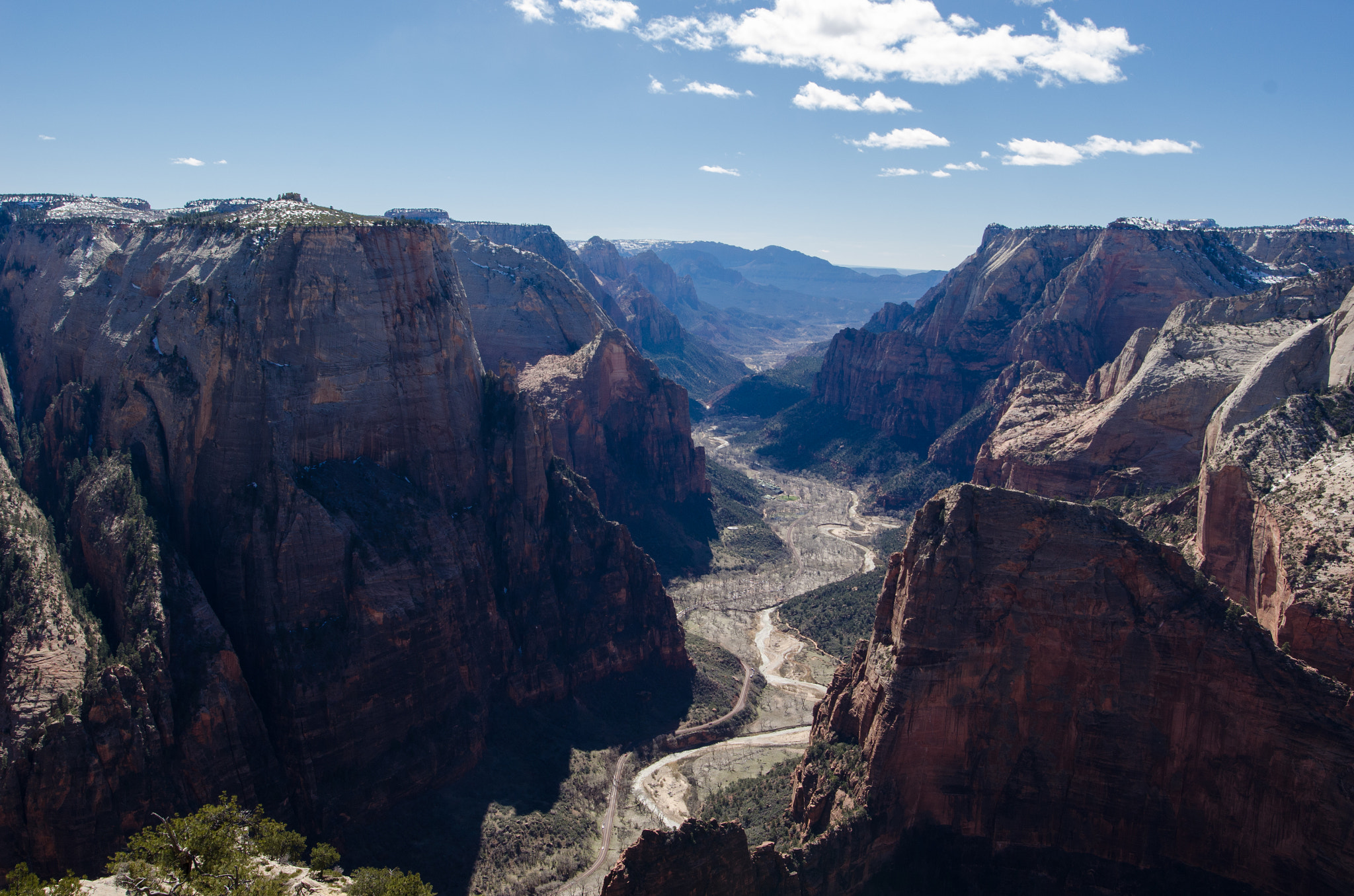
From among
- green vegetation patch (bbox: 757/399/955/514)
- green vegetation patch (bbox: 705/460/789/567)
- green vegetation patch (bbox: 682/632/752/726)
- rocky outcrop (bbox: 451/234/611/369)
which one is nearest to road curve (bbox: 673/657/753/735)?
green vegetation patch (bbox: 682/632/752/726)

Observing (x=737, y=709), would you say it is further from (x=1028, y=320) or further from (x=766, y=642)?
(x=1028, y=320)

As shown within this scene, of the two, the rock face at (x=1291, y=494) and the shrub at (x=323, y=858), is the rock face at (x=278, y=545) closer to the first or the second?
the shrub at (x=323, y=858)

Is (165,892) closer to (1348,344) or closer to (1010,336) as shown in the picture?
(1348,344)

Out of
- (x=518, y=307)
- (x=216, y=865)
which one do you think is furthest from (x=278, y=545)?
(x=518, y=307)

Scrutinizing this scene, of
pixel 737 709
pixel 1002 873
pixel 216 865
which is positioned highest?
pixel 216 865

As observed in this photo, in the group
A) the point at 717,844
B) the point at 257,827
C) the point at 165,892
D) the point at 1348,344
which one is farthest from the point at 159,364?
the point at 1348,344

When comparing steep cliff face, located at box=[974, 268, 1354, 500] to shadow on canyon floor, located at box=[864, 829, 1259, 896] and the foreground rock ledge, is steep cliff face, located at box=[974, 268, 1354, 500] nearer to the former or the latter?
the foreground rock ledge

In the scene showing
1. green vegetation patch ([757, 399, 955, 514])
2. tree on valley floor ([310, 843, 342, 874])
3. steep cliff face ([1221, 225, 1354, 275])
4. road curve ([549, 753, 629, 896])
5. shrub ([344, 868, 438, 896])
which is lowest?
road curve ([549, 753, 629, 896])
